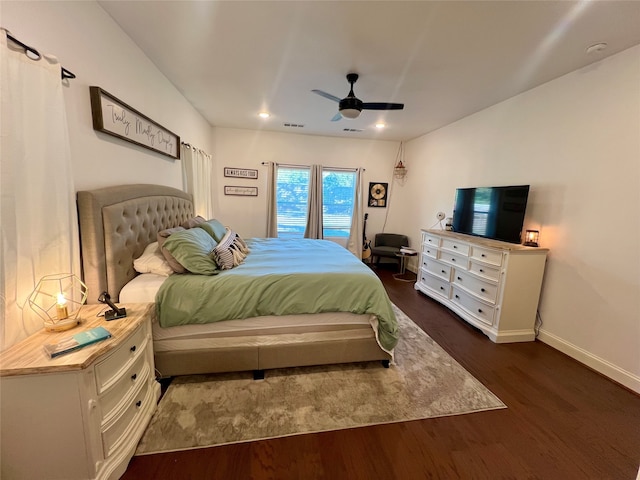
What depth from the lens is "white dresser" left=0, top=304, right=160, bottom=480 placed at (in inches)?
42.8

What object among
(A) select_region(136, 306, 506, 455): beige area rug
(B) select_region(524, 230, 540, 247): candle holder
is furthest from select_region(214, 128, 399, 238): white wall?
(A) select_region(136, 306, 506, 455): beige area rug

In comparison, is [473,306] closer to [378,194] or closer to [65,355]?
[378,194]

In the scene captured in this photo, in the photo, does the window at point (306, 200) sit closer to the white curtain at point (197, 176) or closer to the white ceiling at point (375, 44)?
the white curtain at point (197, 176)

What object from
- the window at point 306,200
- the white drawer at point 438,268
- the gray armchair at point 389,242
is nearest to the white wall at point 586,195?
the white drawer at point 438,268

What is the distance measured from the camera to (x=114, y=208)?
1.80 metres

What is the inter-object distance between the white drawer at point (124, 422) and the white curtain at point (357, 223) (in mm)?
4432

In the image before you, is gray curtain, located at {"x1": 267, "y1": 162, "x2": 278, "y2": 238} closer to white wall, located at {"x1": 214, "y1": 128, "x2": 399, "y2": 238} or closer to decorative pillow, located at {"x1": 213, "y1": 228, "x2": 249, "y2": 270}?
white wall, located at {"x1": 214, "y1": 128, "x2": 399, "y2": 238}

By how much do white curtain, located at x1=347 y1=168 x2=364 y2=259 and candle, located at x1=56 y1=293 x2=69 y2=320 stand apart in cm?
469

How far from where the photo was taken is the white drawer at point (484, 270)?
9.09 feet

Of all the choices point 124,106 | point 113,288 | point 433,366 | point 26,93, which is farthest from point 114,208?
point 433,366

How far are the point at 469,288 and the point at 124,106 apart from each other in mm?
3796

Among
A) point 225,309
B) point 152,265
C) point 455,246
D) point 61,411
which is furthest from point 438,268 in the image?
point 61,411

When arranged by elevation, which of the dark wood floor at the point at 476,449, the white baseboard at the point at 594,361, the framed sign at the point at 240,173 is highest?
the framed sign at the point at 240,173

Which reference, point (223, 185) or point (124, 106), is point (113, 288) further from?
point (223, 185)
